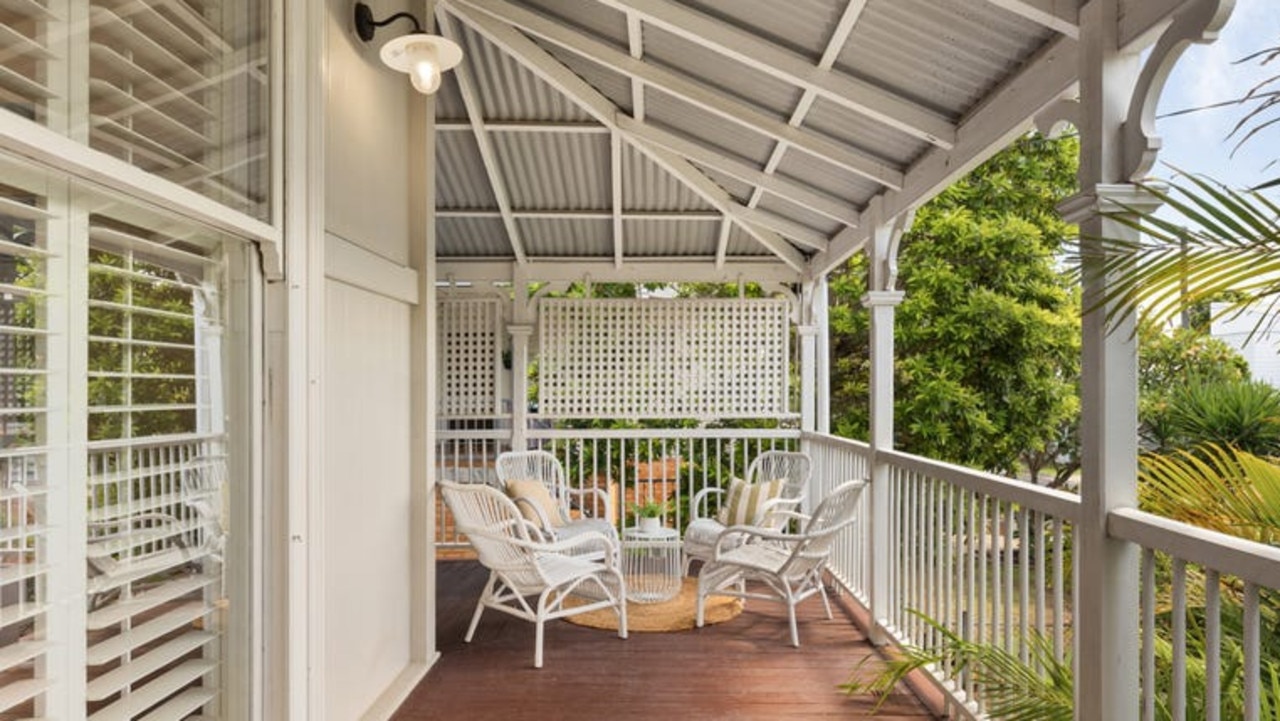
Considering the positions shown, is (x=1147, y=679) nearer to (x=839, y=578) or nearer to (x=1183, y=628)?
(x=1183, y=628)

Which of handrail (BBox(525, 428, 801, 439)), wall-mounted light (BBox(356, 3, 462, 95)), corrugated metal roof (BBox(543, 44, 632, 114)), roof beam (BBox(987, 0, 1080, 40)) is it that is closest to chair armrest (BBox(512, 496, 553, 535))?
handrail (BBox(525, 428, 801, 439))

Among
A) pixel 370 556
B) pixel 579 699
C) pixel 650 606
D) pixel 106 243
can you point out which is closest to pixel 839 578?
pixel 650 606

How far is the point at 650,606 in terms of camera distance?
4914 mm

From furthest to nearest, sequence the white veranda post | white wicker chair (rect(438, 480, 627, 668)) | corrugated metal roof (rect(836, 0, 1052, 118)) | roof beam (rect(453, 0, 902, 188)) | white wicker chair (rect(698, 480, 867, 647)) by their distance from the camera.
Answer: the white veranda post < white wicker chair (rect(698, 480, 867, 647)) < white wicker chair (rect(438, 480, 627, 668)) < roof beam (rect(453, 0, 902, 188)) < corrugated metal roof (rect(836, 0, 1052, 118))

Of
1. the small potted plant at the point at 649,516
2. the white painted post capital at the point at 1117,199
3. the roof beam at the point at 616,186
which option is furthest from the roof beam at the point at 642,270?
the white painted post capital at the point at 1117,199

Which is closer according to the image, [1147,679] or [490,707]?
[1147,679]

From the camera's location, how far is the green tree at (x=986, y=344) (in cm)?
730

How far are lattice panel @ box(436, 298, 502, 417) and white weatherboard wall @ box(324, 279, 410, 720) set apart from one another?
301 centimetres

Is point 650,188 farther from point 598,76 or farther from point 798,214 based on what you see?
point 598,76

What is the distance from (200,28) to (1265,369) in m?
10.4

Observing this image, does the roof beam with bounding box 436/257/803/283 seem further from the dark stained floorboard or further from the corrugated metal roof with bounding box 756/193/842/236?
the dark stained floorboard

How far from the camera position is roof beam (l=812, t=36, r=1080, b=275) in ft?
7.73

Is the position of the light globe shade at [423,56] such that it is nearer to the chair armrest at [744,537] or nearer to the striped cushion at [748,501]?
the chair armrest at [744,537]

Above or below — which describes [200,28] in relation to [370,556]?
above
